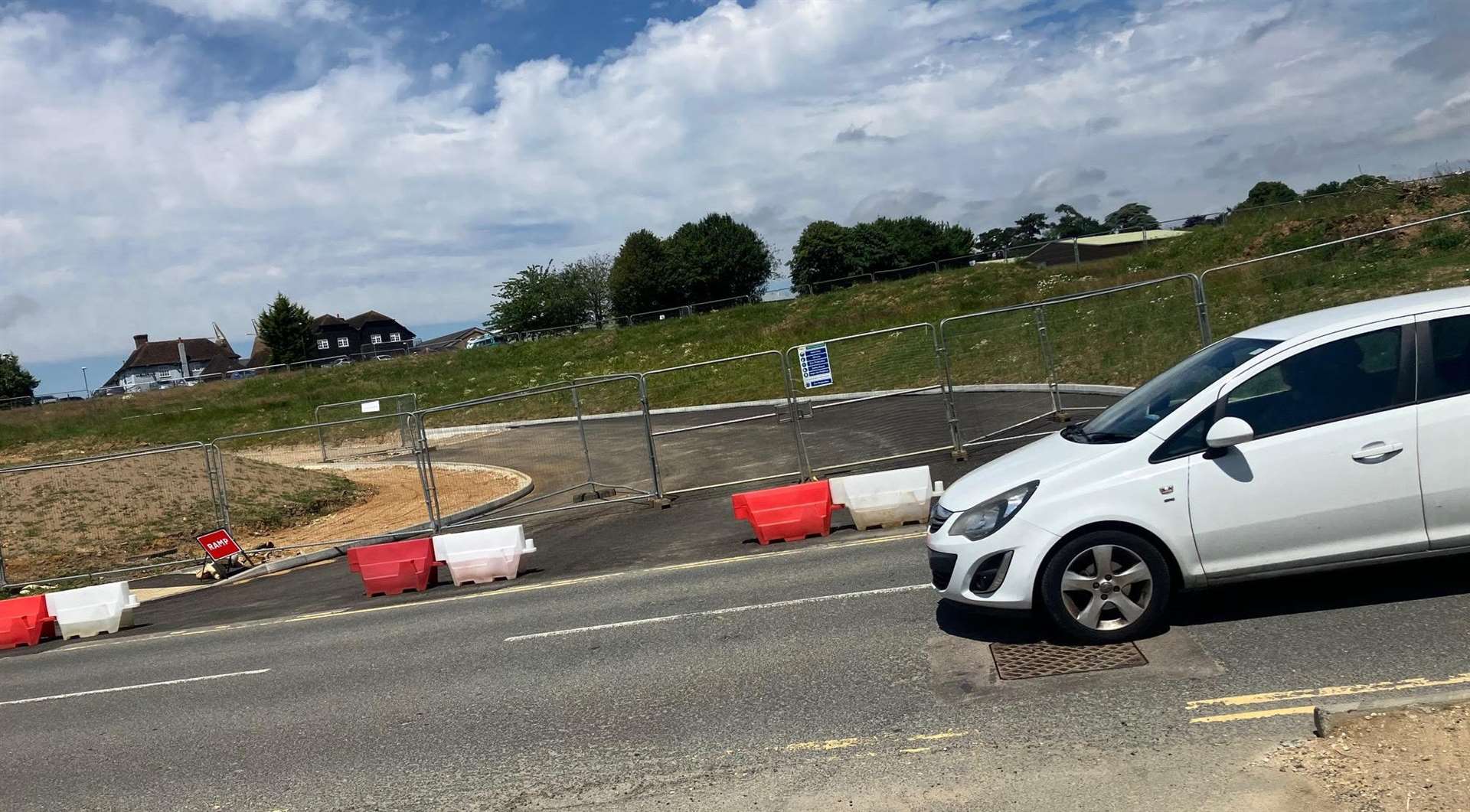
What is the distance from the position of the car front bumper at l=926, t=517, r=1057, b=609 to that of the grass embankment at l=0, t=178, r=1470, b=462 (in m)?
9.57

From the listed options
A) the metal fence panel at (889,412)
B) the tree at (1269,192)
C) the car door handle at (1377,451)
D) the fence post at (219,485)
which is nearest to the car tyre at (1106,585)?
the car door handle at (1377,451)

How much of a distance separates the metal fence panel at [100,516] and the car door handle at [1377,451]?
1701 centimetres

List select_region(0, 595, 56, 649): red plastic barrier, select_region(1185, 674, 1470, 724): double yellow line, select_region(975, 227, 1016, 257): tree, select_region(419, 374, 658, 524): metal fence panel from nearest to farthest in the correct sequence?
select_region(1185, 674, 1470, 724): double yellow line < select_region(0, 595, 56, 649): red plastic barrier < select_region(419, 374, 658, 524): metal fence panel < select_region(975, 227, 1016, 257): tree

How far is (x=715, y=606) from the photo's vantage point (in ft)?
28.3

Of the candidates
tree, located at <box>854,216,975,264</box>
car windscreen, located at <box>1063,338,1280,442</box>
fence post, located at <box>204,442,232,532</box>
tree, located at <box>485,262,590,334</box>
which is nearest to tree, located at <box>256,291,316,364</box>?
tree, located at <box>485,262,590,334</box>

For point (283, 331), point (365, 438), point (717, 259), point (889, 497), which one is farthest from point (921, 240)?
point (889, 497)

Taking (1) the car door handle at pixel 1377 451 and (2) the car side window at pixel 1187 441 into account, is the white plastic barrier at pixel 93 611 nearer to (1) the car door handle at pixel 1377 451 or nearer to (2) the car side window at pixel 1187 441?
(2) the car side window at pixel 1187 441

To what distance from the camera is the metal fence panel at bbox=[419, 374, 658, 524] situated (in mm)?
16188

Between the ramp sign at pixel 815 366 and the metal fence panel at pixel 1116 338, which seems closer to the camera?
the ramp sign at pixel 815 366

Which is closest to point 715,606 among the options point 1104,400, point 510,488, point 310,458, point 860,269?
point 1104,400

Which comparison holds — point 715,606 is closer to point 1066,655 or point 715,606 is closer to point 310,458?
point 1066,655

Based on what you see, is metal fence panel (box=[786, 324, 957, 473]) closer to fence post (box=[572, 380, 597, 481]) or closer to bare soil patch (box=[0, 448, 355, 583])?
fence post (box=[572, 380, 597, 481])

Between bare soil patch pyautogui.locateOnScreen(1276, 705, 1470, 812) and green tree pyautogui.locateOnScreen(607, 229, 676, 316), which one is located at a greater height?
green tree pyautogui.locateOnScreen(607, 229, 676, 316)

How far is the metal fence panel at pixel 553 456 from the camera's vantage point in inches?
637
